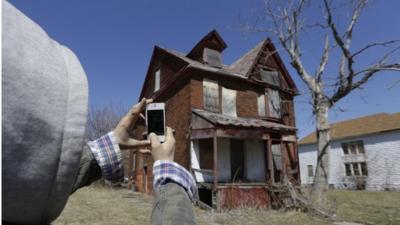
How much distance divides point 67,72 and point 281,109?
1787 cm

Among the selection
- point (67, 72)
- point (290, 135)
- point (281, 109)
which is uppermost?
point (281, 109)

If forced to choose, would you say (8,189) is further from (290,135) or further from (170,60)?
(170,60)

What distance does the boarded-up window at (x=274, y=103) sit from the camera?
17312mm

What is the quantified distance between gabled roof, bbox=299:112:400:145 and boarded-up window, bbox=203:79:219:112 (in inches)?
825

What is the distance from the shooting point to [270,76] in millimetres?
18250

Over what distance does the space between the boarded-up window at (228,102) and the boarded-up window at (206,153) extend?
6.18 ft

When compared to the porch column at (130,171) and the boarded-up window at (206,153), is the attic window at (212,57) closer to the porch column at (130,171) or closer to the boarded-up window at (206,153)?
the boarded-up window at (206,153)

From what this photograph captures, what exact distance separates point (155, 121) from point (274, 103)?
16.3 m

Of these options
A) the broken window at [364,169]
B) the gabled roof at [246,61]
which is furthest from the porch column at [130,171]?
the broken window at [364,169]

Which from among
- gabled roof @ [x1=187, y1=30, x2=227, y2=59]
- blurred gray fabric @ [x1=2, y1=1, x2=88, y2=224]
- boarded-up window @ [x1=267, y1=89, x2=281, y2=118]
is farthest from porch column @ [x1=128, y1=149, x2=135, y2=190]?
blurred gray fabric @ [x1=2, y1=1, x2=88, y2=224]

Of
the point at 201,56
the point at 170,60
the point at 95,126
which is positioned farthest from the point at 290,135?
the point at 95,126

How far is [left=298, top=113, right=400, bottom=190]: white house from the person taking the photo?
28.2m

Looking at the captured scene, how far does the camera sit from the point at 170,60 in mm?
17734

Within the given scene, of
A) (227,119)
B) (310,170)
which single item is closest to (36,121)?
A: (227,119)
